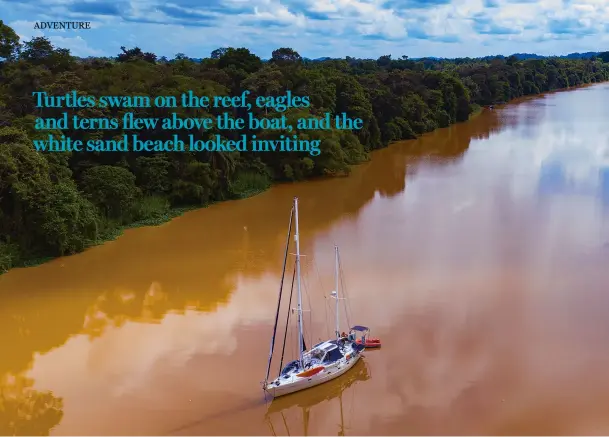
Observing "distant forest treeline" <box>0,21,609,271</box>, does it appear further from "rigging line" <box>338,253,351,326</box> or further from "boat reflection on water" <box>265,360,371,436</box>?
"boat reflection on water" <box>265,360,371,436</box>

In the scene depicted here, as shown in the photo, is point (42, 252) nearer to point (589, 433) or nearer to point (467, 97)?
point (589, 433)

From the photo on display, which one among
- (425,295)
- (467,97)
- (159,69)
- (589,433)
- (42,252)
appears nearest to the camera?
(589,433)

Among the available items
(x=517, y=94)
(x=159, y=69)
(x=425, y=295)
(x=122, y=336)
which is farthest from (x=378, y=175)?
(x=517, y=94)

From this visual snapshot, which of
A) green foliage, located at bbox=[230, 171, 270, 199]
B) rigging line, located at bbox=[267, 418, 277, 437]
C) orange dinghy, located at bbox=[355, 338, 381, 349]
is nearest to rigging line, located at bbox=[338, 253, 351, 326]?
orange dinghy, located at bbox=[355, 338, 381, 349]

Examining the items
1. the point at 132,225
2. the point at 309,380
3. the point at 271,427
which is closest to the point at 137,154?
the point at 132,225

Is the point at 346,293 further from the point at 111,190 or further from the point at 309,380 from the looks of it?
the point at 111,190

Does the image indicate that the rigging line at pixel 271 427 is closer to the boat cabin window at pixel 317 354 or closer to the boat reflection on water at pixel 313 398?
the boat reflection on water at pixel 313 398

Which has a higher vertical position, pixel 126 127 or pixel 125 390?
pixel 126 127
